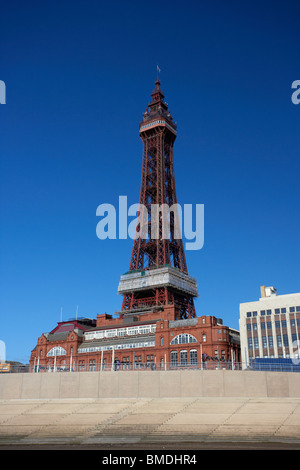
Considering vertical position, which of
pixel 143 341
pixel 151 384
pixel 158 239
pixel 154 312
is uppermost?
pixel 158 239

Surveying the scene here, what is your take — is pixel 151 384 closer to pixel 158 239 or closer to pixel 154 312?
pixel 154 312

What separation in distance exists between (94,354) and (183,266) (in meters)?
33.9

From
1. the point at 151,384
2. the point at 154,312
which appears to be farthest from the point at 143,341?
the point at 151,384

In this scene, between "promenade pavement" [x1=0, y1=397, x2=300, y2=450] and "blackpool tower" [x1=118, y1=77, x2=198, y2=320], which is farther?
"blackpool tower" [x1=118, y1=77, x2=198, y2=320]

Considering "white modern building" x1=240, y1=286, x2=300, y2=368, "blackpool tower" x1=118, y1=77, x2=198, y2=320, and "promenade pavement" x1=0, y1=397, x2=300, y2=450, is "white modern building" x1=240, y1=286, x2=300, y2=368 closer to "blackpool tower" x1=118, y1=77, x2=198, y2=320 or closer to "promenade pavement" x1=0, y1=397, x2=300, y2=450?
"blackpool tower" x1=118, y1=77, x2=198, y2=320

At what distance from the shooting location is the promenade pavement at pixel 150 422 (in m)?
22.6

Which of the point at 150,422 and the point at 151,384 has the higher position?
the point at 151,384

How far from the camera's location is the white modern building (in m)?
84.4

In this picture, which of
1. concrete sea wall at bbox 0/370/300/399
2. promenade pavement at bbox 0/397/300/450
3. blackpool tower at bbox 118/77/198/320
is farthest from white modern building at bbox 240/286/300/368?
promenade pavement at bbox 0/397/300/450

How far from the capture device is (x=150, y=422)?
2627cm

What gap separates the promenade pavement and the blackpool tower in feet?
204

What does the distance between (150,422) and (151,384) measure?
686 cm
